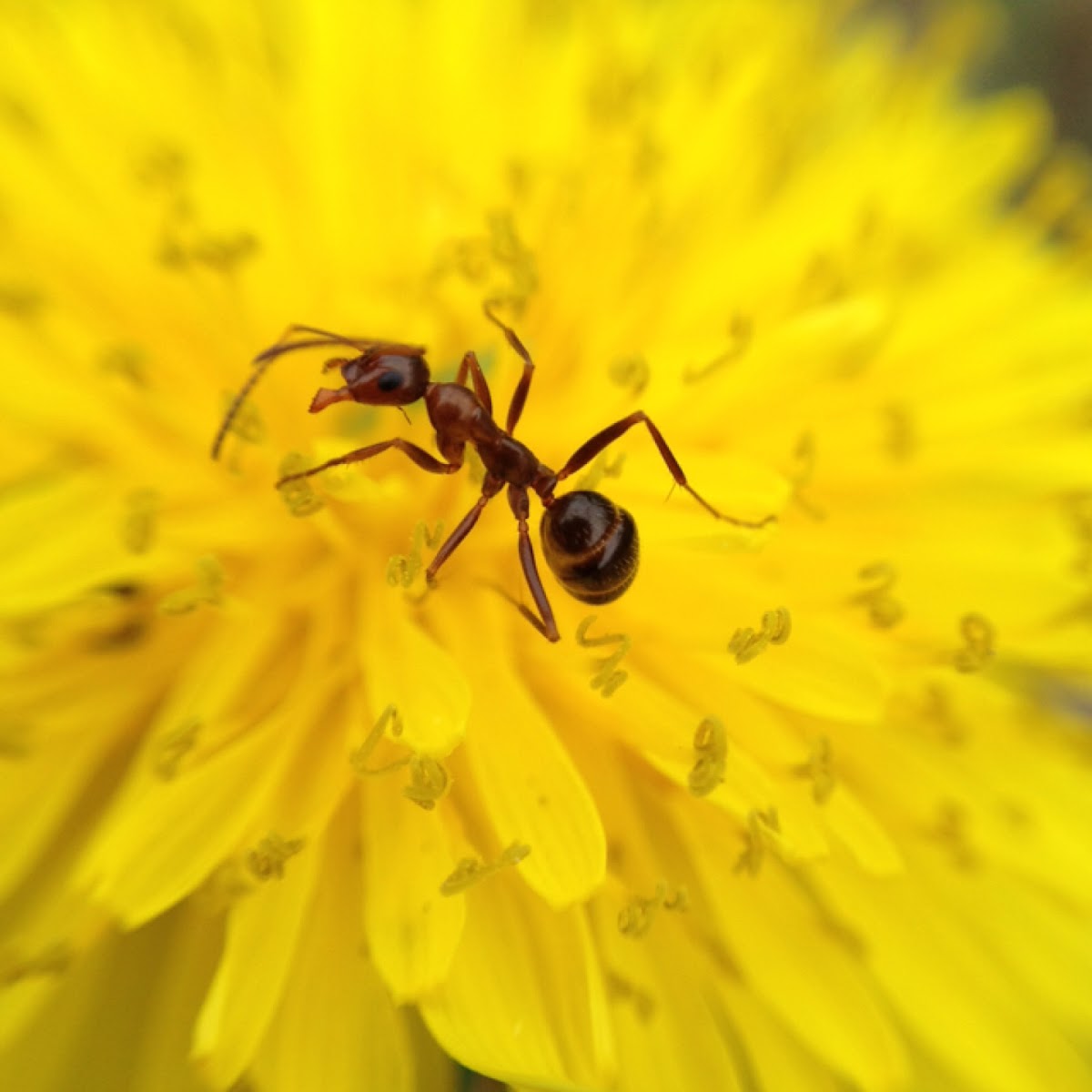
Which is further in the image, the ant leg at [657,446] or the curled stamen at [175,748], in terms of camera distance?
the ant leg at [657,446]

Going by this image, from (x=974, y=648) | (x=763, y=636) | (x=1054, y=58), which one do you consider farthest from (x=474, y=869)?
(x=1054, y=58)

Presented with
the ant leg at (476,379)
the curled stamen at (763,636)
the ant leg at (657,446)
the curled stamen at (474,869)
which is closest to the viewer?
the curled stamen at (474,869)

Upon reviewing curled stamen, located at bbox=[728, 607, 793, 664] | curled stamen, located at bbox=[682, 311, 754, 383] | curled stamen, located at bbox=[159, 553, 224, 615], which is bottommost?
curled stamen, located at bbox=[728, 607, 793, 664]

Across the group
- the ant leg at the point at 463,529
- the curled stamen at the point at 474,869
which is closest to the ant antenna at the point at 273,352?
the ant leg at the point at 463,529

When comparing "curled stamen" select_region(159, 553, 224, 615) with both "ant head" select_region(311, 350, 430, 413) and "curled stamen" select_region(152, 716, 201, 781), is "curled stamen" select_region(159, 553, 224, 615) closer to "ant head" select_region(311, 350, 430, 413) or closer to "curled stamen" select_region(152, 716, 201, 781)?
"curled stamen" select_region(152, 716, 201, 781)

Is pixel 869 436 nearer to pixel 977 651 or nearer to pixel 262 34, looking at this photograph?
pixel 977 651

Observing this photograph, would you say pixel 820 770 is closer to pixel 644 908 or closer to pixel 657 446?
pixel 644 908

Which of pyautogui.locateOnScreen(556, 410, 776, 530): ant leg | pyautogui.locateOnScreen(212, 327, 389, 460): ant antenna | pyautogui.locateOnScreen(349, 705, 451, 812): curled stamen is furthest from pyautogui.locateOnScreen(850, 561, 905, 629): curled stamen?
pyautogui.locateOnScreen(212, 327, 389, 460): ant antenna

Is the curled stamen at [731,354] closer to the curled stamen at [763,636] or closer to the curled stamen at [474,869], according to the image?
the curled stamen at [763,636]
